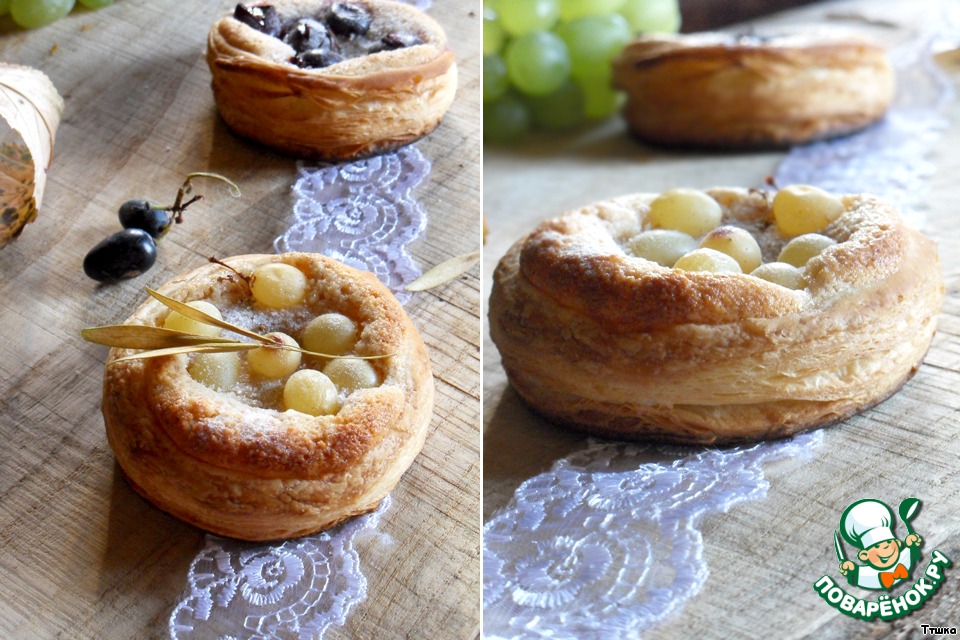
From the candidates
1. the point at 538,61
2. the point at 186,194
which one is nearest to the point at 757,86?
the point at 538,61

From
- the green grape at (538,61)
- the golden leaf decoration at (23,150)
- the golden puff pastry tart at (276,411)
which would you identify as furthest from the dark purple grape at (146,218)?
the green grape at (538,61)

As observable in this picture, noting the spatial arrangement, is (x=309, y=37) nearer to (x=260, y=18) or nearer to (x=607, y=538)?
(x=260, y=18)

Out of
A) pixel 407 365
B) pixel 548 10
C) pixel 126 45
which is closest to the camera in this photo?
pixel 407 365

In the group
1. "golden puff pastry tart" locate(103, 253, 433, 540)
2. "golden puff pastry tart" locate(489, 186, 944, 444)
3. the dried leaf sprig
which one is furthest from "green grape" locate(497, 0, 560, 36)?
the dried leaf sprig

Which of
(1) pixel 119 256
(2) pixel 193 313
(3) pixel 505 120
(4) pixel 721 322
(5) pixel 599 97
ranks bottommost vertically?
(3) pixel 505 120

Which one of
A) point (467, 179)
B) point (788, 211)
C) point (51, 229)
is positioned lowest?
point (51, 229)

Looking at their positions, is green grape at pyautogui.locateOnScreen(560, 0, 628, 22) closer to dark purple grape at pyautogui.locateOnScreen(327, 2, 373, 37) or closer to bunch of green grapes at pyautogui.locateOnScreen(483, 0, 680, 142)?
bunch of green grapes at pyautogui.locateOnScreen(483, 0, 680, 142)

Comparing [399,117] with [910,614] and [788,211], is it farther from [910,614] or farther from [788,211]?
[910,614]

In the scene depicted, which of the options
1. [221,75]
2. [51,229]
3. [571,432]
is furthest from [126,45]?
[571,432]
